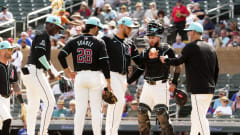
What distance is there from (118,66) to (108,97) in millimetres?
654

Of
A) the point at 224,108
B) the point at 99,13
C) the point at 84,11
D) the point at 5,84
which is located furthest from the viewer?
the point at 84,11

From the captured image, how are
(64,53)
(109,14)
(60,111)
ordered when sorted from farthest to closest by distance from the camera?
1. (109,14)
2. (60,111)
3. (64,53)

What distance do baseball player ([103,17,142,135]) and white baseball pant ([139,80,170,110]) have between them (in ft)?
1.48

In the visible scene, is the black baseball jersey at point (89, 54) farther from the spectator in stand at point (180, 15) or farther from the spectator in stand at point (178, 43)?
the spectator in stand at point (180, 15)

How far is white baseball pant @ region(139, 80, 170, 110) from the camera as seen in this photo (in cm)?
980

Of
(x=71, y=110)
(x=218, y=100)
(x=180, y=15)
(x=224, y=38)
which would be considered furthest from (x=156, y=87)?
(x=180, y=15)

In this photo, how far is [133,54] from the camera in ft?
33.8

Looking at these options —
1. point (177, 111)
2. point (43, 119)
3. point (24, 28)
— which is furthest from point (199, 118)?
point (24, 28)

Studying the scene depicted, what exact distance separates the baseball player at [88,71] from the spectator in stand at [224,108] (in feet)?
14.6

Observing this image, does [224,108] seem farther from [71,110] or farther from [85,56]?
[85,56]

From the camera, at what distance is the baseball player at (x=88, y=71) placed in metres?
9.57

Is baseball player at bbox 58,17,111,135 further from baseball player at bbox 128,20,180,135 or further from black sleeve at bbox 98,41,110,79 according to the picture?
baseball player at bbox 128,20,180,135

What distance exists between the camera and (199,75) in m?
9.34

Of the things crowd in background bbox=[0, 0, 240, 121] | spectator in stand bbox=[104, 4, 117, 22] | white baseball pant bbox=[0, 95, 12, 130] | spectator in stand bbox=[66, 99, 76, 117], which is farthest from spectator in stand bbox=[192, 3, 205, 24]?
white baseball pant bbox=[0, 95, 12, 130]
